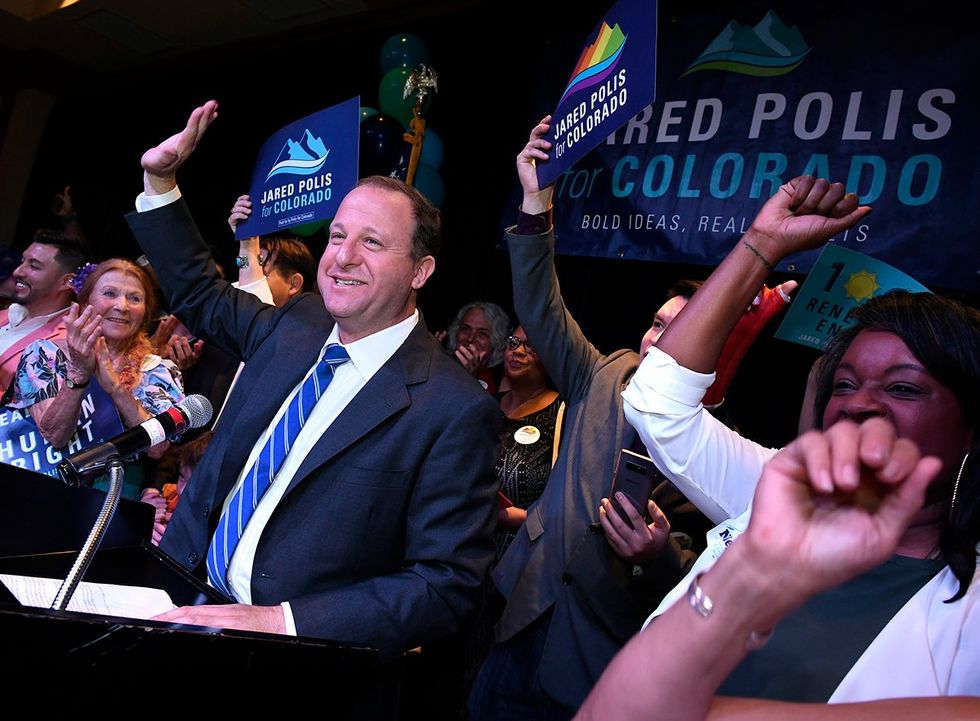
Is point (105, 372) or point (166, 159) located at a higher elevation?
point (166, 159)

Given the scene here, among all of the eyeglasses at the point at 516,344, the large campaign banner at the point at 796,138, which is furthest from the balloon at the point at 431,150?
the eyeglasses at the point at 516,344

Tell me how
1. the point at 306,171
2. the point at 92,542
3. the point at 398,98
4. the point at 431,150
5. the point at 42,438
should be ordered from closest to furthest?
the point at 92,542, the point at 306,171, the point at 42,438, the point at 398,98, the point at 431,150

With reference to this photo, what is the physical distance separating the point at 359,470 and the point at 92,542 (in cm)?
58

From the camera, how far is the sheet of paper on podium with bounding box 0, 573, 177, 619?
135cm

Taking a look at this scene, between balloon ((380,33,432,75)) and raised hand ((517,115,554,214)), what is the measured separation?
8.31 feet

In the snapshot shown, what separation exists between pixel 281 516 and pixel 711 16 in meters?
3.07

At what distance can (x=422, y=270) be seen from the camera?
209 cm

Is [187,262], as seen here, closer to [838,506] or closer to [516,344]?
[516,344]

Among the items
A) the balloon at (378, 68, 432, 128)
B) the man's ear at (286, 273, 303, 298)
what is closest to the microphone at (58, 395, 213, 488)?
the man's ear at (286, 273, 303, 298)

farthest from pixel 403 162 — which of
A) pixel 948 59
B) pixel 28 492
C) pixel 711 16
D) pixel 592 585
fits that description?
pixel 28 492

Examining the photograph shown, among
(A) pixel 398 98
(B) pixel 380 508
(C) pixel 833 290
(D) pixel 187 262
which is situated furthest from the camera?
(A) pixel 398 98

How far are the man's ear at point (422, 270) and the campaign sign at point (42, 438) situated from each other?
1418 mm

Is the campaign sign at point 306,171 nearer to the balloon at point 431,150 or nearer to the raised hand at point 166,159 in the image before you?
the raised hand at point 166,159

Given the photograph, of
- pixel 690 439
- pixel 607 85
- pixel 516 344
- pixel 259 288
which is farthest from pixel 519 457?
pixel 690 439
